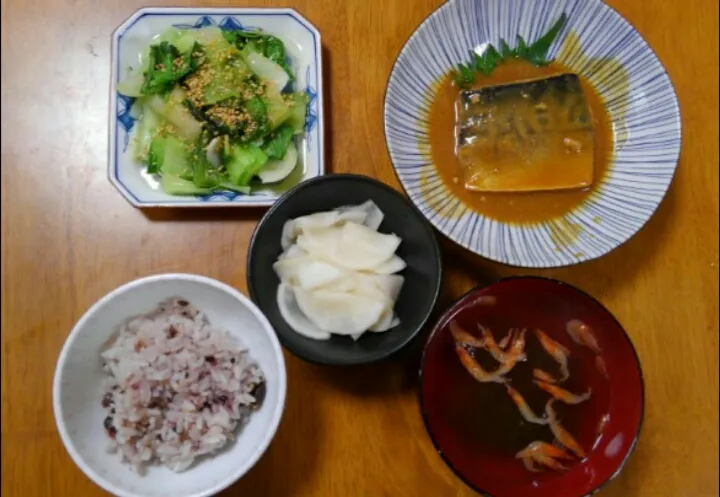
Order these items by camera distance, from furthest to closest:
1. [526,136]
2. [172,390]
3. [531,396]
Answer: [526,136] → [531,396] → [172,390]

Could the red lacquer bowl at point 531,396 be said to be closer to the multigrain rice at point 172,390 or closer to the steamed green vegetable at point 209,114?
the multigrain rice at point 172,390

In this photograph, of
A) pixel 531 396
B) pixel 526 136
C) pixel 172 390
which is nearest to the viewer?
pixel 172 390

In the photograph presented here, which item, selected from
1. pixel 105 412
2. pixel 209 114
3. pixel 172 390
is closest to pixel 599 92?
pixel 209 114

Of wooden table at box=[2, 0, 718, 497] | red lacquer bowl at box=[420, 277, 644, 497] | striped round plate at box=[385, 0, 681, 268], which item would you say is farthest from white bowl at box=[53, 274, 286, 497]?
striped round plate at box=[385, 0, 681, 268]

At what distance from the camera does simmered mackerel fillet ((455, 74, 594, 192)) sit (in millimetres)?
1322

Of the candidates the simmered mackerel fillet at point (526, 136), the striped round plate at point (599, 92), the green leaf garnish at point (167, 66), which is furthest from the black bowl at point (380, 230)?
the green leaf garnish at point (167, 66)

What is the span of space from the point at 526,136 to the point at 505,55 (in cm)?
17

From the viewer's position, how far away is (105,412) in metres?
1.12

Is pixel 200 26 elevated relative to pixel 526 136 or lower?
elevated

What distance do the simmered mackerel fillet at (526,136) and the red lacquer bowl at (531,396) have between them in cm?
24

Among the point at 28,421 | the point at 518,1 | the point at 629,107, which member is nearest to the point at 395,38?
the point at 518,1

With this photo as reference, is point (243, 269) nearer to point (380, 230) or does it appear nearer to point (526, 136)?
point (380, 230)

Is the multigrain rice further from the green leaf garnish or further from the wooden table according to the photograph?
the green leaf garnish

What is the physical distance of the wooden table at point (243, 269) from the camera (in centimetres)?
125
